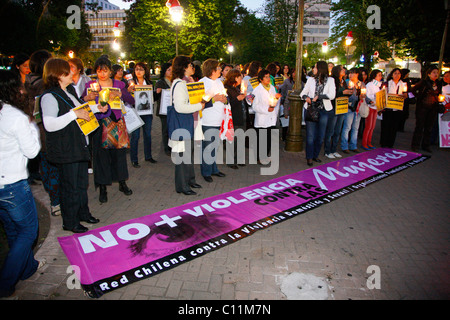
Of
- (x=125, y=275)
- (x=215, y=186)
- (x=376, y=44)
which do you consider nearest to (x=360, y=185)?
(x=215, y=186)

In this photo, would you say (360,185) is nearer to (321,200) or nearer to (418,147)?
(321,200)

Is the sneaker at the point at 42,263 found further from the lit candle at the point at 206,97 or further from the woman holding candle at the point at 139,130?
the woman holding candle at the point at 139,130

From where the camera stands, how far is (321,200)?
5.48 m

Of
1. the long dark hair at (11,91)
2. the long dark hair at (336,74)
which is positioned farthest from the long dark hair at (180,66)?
the long dark hair at (336,74)

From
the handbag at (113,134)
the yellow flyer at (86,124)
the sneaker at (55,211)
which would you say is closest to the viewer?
the yellow flyer at (86,124)

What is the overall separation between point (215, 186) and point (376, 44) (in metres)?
29.0

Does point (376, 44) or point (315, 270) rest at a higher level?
point (376, 44)

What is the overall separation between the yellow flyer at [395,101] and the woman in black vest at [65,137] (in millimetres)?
7831

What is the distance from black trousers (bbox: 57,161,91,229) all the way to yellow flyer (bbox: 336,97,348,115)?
5881 mm

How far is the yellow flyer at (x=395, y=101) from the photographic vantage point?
8526mm

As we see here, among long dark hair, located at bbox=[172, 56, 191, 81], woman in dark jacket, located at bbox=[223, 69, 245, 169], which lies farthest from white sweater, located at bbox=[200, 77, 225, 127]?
woman in dark jacket, located at bbox=[223, 69, 245, 169]

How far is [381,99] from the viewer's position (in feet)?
28.1

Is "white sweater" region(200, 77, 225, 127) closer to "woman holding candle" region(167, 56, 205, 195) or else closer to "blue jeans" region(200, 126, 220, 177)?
"blue jeans" region(200, 126, 220, 177)

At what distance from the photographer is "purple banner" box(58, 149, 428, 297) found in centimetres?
355
